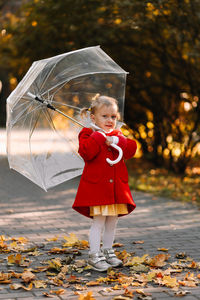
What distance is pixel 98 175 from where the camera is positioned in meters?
4.43

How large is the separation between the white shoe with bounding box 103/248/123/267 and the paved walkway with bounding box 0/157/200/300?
1.53 feet

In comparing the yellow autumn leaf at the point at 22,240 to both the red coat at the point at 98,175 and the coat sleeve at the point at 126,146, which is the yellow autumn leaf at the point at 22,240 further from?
the coat sleeve at the point at 126,146

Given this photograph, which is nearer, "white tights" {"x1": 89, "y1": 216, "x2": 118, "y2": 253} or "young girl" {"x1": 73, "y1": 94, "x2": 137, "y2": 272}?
"young girl" {"x1": 73, "y1": 94, "x2": 137, "y2": 272}

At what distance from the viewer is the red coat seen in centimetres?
437

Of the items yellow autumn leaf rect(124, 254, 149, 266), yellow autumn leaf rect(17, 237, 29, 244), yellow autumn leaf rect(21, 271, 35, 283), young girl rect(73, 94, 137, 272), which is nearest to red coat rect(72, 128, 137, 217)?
young girl rect(73, 94, 137, 272)

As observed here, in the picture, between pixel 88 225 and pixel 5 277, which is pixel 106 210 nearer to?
pixel 5 277

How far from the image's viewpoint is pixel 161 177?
1073cm

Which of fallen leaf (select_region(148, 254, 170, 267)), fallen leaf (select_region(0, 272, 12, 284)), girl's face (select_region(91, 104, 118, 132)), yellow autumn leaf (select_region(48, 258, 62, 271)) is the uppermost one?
girl's face (select_region(91, 104, 118, 132))

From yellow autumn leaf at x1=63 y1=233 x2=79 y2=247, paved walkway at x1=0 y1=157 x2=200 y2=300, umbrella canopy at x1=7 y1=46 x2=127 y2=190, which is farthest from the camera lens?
yellow autumn leaf at x1=63 y1=233 x2=79 y2=247

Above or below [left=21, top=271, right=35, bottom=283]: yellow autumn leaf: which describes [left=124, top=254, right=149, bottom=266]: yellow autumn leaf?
below

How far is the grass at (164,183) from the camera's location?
8.77 metres

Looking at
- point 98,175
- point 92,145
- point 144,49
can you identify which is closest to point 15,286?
point 98,175

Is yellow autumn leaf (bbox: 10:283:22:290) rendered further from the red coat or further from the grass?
the grass

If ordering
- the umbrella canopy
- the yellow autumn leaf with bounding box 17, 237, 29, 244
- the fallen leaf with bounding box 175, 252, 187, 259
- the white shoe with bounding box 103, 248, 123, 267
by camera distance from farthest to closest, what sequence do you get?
the yellow autumn leaf with bounding box 17, 237, 29, 244, the fallen leaf with bounding box 175, 252, 187, 259, the umbrella canopy, the white shoe with bounding box 103, 248, 123, 267
